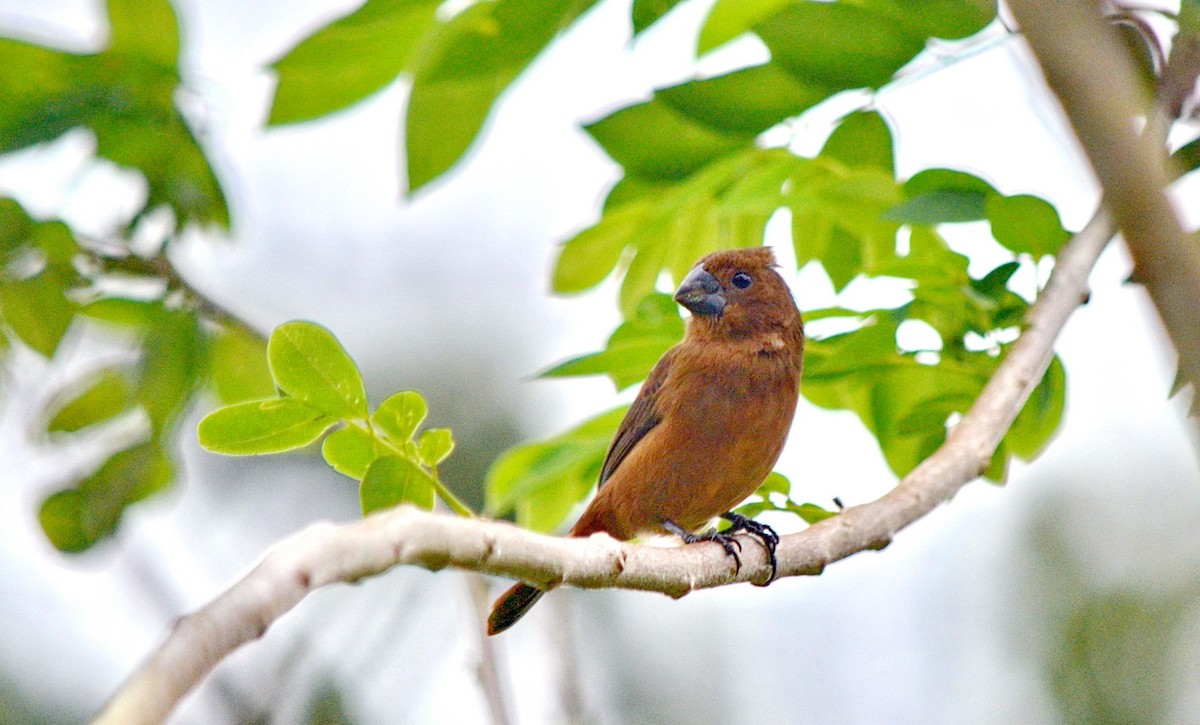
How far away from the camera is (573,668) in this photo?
8.93 feet

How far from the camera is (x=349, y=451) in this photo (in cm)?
178

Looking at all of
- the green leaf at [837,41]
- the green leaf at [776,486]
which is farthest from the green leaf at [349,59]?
the green leaf at [776,486]

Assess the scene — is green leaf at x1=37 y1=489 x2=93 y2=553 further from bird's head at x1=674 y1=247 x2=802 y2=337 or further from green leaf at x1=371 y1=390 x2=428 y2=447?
bird's head at x1=674 y1=247 x2=802 y2=337

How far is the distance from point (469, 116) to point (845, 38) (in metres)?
0.79

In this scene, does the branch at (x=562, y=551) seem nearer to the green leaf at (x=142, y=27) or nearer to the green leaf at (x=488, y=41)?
the green leaf at (x=488, y=41)

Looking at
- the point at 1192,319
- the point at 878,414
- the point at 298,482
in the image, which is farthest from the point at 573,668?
the point at 298,482

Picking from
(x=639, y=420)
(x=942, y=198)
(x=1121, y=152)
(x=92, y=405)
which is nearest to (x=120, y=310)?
(x=92, y=405)

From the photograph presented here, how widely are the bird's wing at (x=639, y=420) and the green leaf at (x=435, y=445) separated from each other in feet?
3.70

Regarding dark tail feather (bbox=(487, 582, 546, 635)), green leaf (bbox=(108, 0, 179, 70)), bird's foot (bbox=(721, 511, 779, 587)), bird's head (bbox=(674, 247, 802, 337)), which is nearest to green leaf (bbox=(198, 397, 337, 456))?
bird's foot (bbox=(721, 511, 779, 587))

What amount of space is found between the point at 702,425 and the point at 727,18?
1.09 metres

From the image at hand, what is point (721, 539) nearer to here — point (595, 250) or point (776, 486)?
point (776, 486)

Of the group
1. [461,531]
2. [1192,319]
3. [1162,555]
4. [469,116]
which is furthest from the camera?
[1162,555]

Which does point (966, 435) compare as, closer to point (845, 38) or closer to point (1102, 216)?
point (1102, 216)

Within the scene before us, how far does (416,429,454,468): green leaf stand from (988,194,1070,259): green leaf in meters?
1.19
